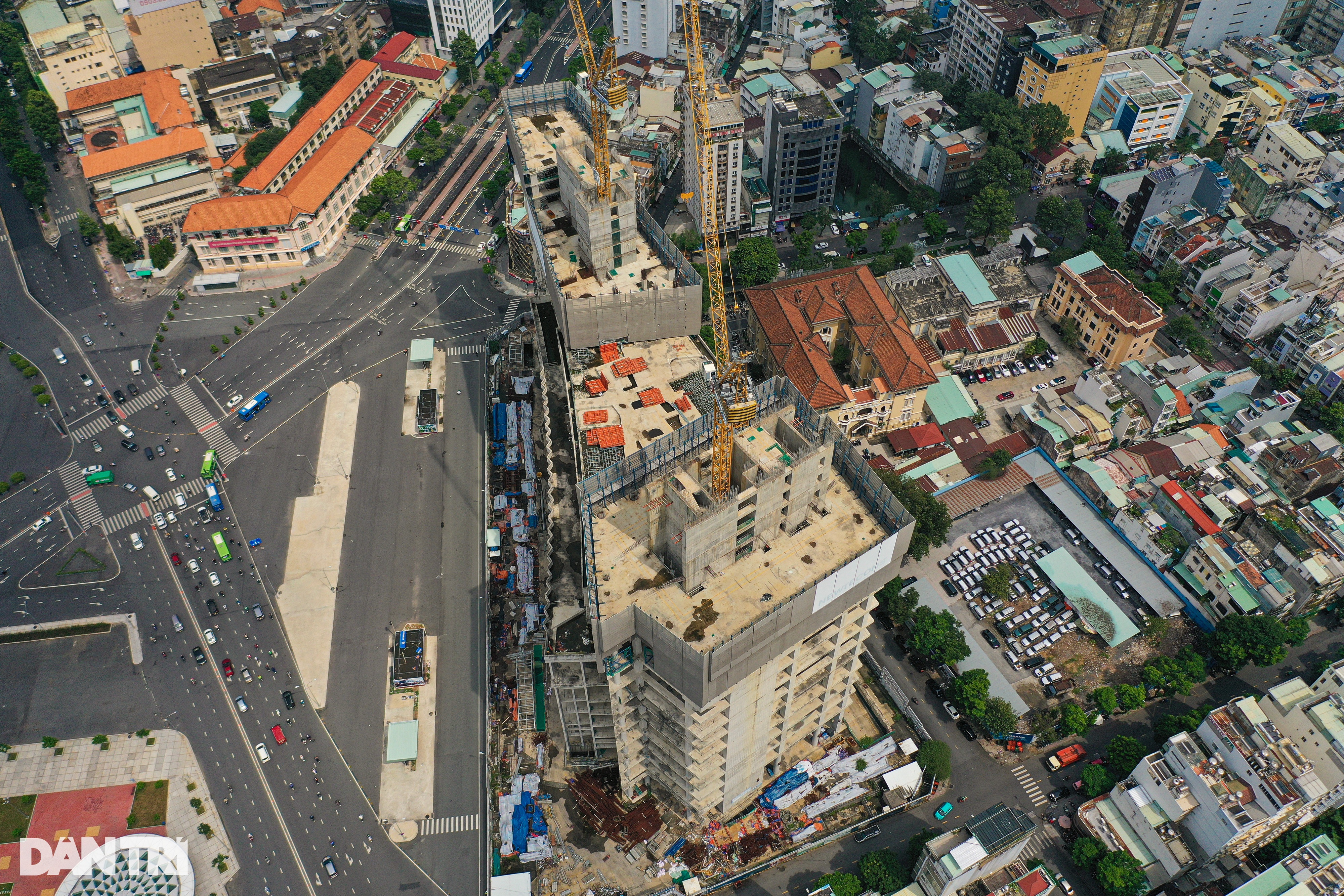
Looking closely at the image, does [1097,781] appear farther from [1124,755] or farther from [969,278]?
[969,278]

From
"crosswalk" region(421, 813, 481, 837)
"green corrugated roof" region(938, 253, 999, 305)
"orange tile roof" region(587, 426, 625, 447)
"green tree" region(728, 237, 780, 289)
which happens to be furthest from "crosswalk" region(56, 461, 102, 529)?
"green corrugated roof" region(938, 253, 999, 305)

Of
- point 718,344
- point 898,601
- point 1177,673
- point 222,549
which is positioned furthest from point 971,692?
point 222,549

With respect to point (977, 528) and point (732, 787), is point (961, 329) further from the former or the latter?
point (732, 787)

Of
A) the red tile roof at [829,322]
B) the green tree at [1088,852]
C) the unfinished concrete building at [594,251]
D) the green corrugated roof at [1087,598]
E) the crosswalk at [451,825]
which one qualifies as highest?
the unfinished concrete building at [594,251]

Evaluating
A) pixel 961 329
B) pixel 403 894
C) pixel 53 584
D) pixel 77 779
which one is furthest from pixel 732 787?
pixel 53 584

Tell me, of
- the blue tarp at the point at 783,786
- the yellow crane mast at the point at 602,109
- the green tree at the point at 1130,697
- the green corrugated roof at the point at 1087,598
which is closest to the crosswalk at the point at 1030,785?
the green tree at the point at 1130,697

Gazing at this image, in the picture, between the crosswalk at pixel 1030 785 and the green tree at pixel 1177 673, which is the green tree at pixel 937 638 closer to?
the crosswalk at pixel 1030 785

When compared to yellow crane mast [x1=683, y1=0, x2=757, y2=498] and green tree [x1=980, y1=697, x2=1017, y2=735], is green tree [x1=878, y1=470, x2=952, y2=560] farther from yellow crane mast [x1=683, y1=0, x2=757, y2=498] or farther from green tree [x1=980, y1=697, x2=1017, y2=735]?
yellow crane mast [x1=683, y1=0, x2=757, y2=498]
